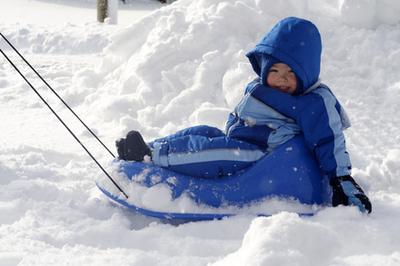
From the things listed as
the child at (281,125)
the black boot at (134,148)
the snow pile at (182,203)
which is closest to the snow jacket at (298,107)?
the child at (281,125)

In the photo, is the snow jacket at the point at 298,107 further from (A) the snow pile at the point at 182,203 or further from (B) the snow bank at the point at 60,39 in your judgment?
(B) the snow bank at the point at 60,39

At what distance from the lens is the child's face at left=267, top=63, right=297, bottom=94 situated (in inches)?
129

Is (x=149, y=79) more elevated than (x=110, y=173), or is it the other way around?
(x=110, y=173)

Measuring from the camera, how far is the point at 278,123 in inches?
129

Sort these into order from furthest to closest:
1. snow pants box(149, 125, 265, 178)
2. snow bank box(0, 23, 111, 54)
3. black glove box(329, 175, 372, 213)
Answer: snow bank box(0, 23, 111, 54), snow pants box(149, 125, 265, 178), black glove box(329, 175, 372, 213)

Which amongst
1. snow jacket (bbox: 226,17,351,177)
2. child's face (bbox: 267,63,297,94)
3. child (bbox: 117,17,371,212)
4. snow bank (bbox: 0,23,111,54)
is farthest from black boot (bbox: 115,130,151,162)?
snow bank (bbox: 0,23,111,54)

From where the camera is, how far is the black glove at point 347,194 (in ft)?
10.0

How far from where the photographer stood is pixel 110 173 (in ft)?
11.2

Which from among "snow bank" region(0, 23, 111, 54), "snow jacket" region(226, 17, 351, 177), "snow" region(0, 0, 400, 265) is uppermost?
"snow jacket" region(226, 17, 351, 177)

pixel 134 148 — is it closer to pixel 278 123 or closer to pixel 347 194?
pixel 278 123

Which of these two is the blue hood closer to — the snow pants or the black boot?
the snow pants

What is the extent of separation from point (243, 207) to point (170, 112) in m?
1.84

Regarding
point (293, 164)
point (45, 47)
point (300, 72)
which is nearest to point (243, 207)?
point (293, 164)

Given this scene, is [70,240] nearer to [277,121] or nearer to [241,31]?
[277,121]
